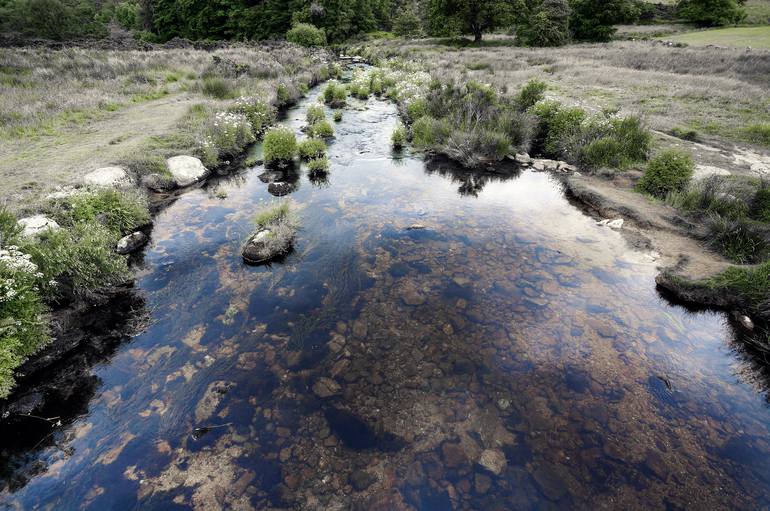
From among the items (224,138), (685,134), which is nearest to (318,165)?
(224,138)

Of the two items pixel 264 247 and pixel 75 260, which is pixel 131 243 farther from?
pixel 264 247

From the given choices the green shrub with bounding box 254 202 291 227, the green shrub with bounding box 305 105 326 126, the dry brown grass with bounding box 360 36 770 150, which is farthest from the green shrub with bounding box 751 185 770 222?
the green shrub with bounding box 305 105 326 126

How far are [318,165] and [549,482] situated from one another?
13294 mm

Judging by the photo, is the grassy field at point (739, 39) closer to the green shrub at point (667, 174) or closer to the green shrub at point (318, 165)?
the green shrub at point (667, 174)

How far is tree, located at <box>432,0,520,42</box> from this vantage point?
50094mm

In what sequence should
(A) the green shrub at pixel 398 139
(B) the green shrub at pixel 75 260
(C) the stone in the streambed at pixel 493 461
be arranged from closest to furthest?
(C) the stone in the streambed at pixel 493 461
(B) the green shrub at pixel 75 260
(A) the green shrub at pixel 398 139

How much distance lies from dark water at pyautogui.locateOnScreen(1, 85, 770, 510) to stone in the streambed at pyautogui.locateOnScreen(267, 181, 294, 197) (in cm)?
337

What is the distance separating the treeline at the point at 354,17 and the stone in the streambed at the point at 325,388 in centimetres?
5494

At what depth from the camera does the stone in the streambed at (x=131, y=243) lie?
9.81m

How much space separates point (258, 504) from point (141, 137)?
53.1ft

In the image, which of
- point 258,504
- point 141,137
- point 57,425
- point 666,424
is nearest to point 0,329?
point 57,425

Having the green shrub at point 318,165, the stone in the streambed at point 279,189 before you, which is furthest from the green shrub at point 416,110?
the stone in the streambed at point 279,189

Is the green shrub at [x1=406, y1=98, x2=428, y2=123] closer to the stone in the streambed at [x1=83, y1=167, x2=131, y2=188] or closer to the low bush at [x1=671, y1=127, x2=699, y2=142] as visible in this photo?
the low bush at [x1=671, y1=127, x2=699, y2=142]

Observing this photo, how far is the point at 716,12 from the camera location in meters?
55.1
